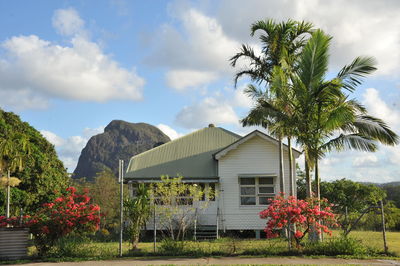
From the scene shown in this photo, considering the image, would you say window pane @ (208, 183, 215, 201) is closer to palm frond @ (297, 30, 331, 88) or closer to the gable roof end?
the gable roof end

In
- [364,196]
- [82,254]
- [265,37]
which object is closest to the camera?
[82,254]

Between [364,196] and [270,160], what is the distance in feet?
60.3

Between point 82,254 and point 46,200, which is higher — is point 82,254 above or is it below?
below

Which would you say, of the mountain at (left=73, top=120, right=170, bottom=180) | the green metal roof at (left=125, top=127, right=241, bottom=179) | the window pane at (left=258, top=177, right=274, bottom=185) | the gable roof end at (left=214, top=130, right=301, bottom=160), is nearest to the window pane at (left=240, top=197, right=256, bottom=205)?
the window pane at (left=258, top=177, right=274, bottom=185)

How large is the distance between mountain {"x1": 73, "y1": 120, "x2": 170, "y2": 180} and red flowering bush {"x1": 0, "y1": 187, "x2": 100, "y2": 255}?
114 meters

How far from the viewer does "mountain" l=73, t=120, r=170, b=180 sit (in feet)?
434

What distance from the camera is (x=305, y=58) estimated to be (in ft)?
49.5

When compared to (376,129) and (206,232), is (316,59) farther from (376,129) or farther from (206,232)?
(206,232)

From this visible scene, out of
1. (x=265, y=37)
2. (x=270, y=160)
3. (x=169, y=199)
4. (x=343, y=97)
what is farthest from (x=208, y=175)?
(x=343, y=97)

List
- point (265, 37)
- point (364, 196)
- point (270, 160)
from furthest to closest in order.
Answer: point (364, 196) → point (270, 160) → point (265, 37)

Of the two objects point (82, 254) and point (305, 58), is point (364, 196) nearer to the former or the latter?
point (305, 58)

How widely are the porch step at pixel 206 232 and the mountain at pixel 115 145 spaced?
352ft

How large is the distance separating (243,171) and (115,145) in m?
124

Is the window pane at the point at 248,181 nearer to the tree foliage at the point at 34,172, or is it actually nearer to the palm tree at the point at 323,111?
the palm tree at the point at 323,111
